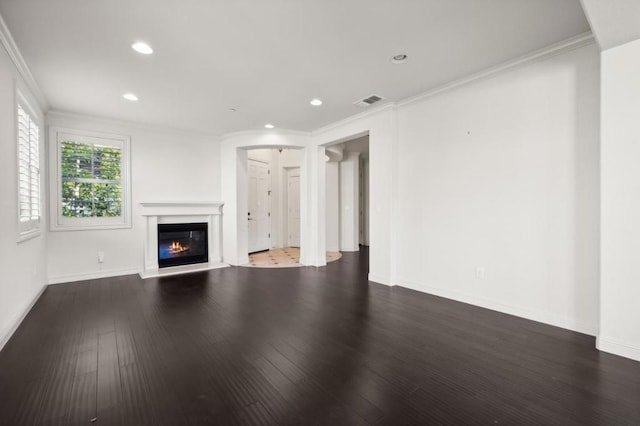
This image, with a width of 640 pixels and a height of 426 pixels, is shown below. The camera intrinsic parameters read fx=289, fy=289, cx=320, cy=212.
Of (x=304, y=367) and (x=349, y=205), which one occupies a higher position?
(x=349, y=205)

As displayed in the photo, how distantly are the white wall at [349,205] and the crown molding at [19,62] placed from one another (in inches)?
243

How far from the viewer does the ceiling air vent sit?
401 centimetres

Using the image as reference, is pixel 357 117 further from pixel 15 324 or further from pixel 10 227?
pixel 15 324

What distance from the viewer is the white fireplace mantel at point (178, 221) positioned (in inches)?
200

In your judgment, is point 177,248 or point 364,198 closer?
point 177,248

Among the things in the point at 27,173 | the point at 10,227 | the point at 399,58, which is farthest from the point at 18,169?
the point at 399,58

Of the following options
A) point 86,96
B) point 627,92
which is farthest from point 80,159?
point 627,92

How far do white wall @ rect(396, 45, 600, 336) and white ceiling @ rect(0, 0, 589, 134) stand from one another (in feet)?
1.22

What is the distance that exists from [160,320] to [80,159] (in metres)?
3.50

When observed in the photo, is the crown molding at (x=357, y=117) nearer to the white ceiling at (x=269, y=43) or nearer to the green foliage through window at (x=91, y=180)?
the white ceiling at (x=269, y=43)

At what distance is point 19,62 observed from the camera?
2934mm

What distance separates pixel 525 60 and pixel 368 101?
72.4 inches

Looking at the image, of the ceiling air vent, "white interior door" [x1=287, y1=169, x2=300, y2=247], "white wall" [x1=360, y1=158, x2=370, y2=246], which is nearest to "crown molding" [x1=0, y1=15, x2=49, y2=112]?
the ceiling air vent

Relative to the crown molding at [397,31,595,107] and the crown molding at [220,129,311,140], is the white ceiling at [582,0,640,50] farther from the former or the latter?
the crown molding at [220,129,311,140]
